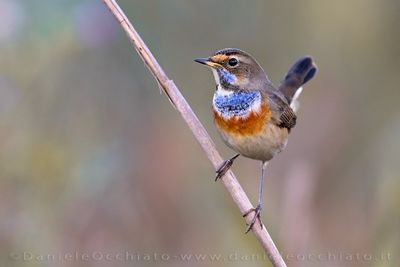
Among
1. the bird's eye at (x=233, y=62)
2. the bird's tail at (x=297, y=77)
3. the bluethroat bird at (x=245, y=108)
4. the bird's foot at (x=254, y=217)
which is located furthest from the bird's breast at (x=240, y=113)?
the bird's tail at (x=297, y=77)

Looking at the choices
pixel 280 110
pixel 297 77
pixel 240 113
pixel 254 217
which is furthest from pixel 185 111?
pixel 297 77

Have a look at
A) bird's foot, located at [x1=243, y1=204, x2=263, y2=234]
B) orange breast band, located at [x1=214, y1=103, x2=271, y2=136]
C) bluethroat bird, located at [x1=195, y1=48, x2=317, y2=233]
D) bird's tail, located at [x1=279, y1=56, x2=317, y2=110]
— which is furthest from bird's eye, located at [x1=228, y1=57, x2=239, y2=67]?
bird's tail, located at [x1=279, y1=56, x2=317, y2=110]

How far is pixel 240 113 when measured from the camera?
5074mm

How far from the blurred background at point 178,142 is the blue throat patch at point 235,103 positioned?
0.52 metres

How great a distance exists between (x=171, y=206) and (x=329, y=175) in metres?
1.41

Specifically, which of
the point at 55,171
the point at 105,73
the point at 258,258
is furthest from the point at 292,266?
the point at 105,73

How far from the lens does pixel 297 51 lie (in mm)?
7734

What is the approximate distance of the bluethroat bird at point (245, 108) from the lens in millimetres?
5059

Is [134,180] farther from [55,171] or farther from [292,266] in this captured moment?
[292,266]

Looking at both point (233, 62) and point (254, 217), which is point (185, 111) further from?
point (233, 62)

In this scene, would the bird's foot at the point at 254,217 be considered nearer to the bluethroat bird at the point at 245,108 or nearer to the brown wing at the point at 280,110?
the bluethroat bird at the point at 245,108

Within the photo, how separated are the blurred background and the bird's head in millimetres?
670

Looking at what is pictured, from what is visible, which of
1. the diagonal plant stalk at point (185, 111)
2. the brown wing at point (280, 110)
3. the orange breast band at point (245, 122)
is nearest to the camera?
the diagonal plant stalk at point (185, 111)

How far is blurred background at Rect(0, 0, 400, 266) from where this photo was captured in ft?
16.6
